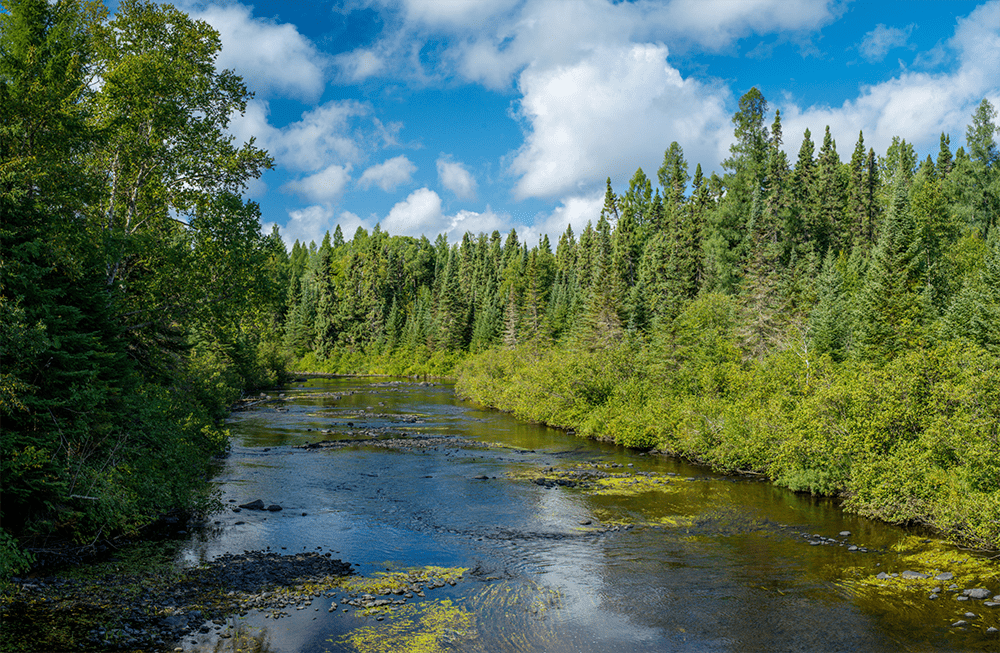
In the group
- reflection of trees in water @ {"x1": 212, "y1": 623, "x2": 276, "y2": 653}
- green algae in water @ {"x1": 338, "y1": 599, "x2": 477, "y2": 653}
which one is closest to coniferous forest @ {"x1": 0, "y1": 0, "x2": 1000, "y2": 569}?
reflection of trees in water @ {"x1": 212, "y1": 623, "x2": 276, "y2": 653}

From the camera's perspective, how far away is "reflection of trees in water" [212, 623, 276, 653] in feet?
42.2

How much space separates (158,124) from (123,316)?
673 centimetres

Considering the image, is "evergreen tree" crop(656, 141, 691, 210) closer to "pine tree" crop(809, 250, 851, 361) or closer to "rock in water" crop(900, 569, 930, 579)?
A: "pine tree" crop(809, 250, 851, 361)

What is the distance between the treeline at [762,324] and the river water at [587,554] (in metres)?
2.24

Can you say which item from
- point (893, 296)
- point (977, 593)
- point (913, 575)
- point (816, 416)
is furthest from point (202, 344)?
point (893, 296)

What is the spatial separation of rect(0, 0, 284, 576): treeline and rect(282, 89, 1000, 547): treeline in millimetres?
23745

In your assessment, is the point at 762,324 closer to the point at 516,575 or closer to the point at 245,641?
the point at 516,575

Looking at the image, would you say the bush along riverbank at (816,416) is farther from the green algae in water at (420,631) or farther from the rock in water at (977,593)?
the green algae in water at (420,631)

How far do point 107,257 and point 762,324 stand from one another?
43227 millimetres

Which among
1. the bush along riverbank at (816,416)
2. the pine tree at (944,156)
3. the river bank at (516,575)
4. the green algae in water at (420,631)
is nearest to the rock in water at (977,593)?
the river bank at (516,575)

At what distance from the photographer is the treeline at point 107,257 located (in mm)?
14906

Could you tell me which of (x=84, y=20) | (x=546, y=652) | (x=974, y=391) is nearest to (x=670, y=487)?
(x=974, y=391)

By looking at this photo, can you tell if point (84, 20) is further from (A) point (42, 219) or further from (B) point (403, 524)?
(B) point (403, 524)

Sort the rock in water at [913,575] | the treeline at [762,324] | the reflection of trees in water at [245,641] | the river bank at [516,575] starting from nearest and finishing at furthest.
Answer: the reflection of trees in water at [245,641]
the river bank at [516,575]
the rock in water at [913,575]
the treeline at [762,324]
